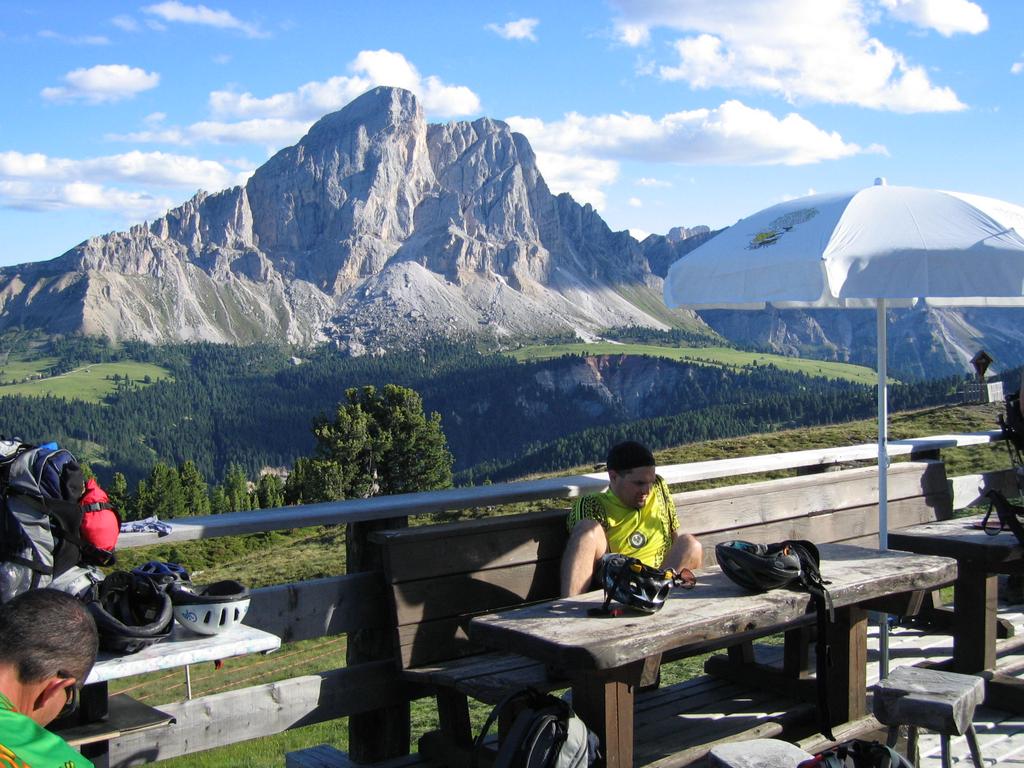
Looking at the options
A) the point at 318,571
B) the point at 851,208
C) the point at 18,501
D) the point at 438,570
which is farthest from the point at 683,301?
the point at 318,571

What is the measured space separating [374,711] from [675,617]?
1.75 metres

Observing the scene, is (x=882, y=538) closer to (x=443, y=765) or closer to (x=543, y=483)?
(x=543, y=483)

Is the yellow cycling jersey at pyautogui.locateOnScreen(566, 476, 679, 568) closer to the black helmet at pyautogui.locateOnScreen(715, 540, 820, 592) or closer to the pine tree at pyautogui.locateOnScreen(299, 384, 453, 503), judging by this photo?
the black helmet at pyautogui.locateOnScreen(715, 540, 820, 592)

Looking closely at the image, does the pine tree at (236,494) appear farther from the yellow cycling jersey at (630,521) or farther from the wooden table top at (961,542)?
the yellow cycling jersey at (630,521)

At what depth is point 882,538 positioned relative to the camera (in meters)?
6.41

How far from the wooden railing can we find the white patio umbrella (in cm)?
158

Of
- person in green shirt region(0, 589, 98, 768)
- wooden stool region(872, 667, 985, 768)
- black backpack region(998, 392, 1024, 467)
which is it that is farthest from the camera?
black backpack region(998, 392, 1024, 467)

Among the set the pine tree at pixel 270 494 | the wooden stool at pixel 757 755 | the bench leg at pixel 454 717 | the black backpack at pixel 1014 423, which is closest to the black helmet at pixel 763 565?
the wooden stool at pixel 757 755

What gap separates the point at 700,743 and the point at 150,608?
254 cm

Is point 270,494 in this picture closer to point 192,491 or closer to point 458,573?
point 192,491

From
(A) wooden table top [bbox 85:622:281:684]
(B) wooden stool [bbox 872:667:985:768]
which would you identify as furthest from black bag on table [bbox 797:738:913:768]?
(A) wooden table top [bbox 85:622:281:684]

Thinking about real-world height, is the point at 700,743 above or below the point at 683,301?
below

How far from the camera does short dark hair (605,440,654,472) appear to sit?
17.1ft

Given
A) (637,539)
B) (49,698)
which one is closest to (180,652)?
(49,698)
